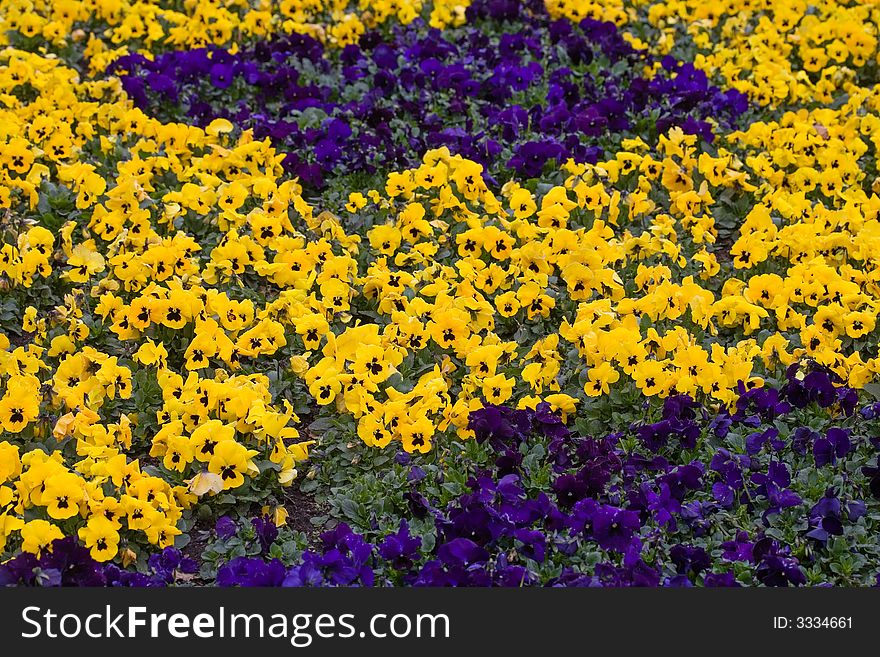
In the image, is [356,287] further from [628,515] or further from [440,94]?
[440,94]

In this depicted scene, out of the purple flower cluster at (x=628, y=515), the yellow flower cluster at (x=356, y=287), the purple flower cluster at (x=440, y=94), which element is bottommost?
the purple flower cluster at (x=628, y=515)

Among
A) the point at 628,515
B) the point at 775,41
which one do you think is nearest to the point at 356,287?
the point at 628,515

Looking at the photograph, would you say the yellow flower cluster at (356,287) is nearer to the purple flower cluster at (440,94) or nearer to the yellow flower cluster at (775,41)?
the yellow flower cluster at (775,41)

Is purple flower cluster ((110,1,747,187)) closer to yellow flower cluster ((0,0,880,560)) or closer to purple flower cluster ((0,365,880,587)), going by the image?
yellow flower cluster ((0,0,880,560))

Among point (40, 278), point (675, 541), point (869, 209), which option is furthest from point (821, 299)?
point (40, 278)

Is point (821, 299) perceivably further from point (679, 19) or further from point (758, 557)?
point (679, 19)

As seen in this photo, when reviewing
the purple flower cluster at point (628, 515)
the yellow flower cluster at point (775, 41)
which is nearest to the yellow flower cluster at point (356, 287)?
the yellow flower cluster at point (775, 41)

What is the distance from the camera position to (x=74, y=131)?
8.41 m

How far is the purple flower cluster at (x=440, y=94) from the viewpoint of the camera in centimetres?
804

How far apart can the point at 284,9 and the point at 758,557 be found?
21.3 ft

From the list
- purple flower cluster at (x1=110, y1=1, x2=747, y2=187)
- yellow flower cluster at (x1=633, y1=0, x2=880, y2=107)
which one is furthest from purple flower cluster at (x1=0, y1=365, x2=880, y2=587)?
yellow flower cluster at (x1=633, y1=0, x2=880, y2=107)

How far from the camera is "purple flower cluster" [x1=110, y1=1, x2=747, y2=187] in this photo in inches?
316

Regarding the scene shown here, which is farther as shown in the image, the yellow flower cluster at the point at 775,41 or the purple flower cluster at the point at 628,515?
the yellow flower cluster at the point at 775,41

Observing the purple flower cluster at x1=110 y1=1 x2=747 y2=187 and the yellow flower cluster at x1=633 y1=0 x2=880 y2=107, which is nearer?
the purple flower cluster at x1=110 y1=1 x2=747 y2=187
